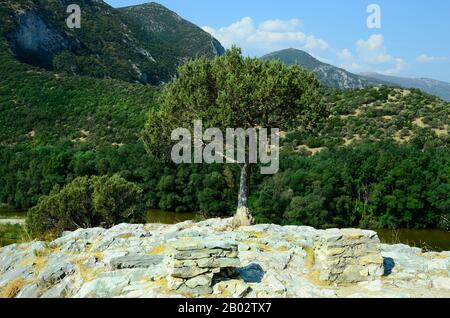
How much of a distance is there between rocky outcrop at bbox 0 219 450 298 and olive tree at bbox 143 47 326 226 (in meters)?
6.50

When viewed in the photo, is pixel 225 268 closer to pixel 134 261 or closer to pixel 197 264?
pixel 197 264

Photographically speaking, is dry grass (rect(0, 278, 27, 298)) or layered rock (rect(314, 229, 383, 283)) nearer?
layered rock (rect(314, 229, 383, 283))

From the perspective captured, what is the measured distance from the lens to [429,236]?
5934cm

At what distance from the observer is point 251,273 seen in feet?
42.7

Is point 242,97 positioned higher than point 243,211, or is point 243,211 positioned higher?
point 242,97

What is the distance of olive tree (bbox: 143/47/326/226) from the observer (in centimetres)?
2144

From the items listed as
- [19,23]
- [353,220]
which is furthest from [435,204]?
[19,23]

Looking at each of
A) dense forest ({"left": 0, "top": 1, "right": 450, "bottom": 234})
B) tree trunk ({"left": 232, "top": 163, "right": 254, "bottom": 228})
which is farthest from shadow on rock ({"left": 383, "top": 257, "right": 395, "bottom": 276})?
dense forest ({"left": 0, "top": 1, "right": 450, "bottom": 234})

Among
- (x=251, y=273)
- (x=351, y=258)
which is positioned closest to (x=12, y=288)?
(x=251, y=273)

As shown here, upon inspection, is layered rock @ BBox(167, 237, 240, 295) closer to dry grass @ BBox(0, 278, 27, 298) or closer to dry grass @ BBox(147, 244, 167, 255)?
dry grass @ BBox(147, 244, 167, 255)

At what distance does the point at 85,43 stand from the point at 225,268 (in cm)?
12733

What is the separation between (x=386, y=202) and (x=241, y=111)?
46798 mm

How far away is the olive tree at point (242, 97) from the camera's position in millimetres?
21438
